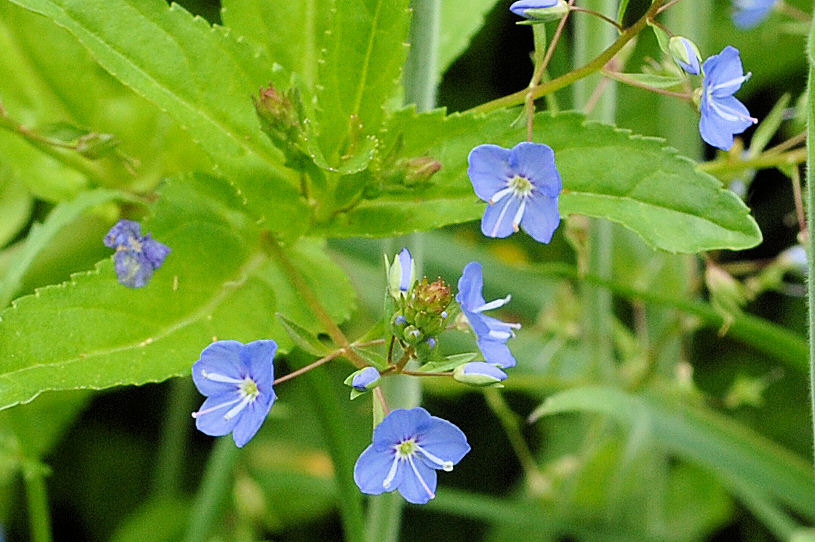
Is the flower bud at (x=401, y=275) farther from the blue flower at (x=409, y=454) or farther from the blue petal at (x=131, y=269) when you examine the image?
the blue petal at (x=131, y=269)

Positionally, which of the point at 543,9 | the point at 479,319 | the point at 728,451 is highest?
the point at 543,9

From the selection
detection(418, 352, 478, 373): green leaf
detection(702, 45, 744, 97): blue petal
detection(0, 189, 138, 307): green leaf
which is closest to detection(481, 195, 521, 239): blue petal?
detection(418, 352, 478, 373): green leaf

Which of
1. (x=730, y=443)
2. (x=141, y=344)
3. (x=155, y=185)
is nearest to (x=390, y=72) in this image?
(x=141, y=344)

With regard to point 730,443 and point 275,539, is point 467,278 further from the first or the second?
point 275,539

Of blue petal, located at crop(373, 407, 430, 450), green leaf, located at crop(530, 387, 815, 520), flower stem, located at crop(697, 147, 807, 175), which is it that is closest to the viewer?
blue petal, located at crop(373, 407, 430, 450)

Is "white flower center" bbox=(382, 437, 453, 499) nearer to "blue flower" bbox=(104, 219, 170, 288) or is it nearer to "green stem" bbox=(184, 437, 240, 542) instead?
"blue flower" bbox=(104, 219, 170, 288)

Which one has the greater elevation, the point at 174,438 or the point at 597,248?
the point at 597,248

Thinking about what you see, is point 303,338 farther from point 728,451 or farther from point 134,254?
point 728,451

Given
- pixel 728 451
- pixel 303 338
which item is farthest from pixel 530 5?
pixel 728 451
